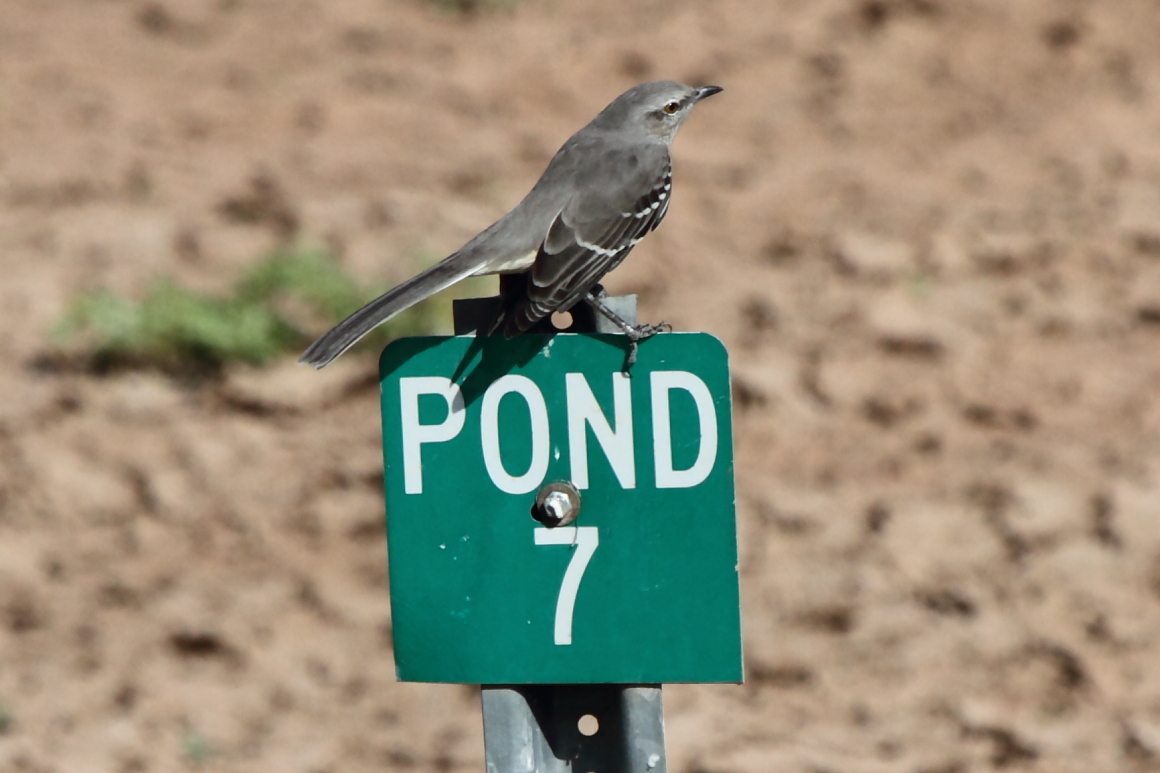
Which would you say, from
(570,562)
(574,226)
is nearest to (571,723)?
(570,562)

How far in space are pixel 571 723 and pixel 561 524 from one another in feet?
1.35

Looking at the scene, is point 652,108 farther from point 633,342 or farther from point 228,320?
point 228,320

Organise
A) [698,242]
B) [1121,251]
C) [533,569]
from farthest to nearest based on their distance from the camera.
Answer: [698,242] → [1121,251] → [533,569]

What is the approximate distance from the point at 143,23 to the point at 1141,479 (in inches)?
284

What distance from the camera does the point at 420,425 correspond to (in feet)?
8.25

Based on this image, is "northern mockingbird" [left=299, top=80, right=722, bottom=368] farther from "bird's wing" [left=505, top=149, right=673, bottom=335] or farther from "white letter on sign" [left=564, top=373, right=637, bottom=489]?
"white letter on sign" [left=564, top=373, right=637, bottom=489]

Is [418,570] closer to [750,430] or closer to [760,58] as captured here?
[750,430]

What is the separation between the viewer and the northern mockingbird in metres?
3.05

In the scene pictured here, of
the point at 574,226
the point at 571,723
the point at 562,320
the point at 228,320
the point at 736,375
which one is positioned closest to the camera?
the point at 571,723

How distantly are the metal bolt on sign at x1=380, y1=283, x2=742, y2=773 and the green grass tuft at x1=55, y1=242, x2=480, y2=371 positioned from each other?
12.8ft

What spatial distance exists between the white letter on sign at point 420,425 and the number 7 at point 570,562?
0.78 ft

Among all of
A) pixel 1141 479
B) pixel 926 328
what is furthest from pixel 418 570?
pixel 926 328

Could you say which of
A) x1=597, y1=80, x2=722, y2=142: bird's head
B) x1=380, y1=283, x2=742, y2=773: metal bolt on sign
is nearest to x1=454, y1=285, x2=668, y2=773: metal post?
x1=380, y1=283, x2=742, y2=773: metal bolt on sign

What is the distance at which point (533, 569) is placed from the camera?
2494mm
